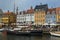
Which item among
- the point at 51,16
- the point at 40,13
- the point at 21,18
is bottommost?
the point at 21,18

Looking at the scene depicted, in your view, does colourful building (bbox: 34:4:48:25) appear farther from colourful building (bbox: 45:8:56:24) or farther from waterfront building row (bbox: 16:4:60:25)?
colourful building (bbox: 45:8:56:24)

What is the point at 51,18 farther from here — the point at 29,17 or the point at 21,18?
the point at 21,18

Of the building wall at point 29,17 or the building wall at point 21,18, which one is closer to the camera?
the building wall at point 29,17

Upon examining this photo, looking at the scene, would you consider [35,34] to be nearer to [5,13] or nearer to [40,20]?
[40,20]

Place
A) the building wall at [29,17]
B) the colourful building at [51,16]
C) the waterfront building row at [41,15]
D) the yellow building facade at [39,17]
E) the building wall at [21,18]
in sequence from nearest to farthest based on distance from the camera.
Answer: the colourful building at [51,16], the waterfront building row at [41,15], the yellow building facade at [39,17], the building wall at [29,17], the building wall at [21,18]

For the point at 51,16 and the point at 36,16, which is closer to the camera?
the point at 51,16

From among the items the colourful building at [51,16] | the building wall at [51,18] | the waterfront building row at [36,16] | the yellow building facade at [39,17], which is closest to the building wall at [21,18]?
the waterfront building row at [36,16]

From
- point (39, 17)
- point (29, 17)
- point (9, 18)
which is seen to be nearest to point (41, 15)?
point (39, 17)

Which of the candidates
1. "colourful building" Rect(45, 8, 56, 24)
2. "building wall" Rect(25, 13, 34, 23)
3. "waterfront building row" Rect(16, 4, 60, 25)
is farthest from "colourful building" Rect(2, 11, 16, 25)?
"colourful building" Rect(45, 8, 56, 24)

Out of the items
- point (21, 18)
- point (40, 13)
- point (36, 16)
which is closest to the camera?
point (40, 13)

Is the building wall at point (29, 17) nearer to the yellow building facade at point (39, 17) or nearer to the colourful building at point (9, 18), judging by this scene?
the yellow building facade at point (39, 17)

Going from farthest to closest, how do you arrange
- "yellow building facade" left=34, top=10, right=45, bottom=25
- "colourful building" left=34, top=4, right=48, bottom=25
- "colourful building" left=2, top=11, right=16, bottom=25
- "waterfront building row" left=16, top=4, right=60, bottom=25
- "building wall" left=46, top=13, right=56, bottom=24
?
"colourful building" left=2, top=11, right=16, bottom=25, "colourful building" left=34, top=4, right=48, bottom=25, "yellow building facade" left=34, top=10, right=45, bottom=25, "waterfront building row" left=16, top=4, right=60, bottom=25, "building wall" left=46, top=13, right=56, bottom=24

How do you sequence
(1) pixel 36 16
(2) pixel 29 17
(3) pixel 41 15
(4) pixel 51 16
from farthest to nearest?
(2) pixel 29 17 → (1) pixel 36 16 → (3) pixel 41 15 → (4) pixel 51 16

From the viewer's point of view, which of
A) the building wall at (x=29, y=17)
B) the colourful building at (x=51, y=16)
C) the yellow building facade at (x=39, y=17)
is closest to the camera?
the colourful building at (x=51, y=16)
